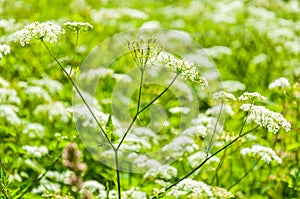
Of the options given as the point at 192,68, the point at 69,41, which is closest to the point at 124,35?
the point at 69,41

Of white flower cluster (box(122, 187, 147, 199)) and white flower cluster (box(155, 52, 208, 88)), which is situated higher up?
white flower cluster (box(155, 52, 208, 88))

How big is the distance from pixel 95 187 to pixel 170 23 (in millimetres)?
5796

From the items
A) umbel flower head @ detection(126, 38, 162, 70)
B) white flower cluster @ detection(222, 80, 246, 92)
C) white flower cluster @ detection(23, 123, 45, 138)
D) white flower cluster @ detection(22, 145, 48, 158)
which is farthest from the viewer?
white flower cluster @ detection(222, 80, 246, 92)

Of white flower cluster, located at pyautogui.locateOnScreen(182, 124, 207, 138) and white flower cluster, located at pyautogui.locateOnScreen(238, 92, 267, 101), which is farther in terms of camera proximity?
white flower cluster, located at pyautogui.locateOnScreen(182, 124, 207, 138)

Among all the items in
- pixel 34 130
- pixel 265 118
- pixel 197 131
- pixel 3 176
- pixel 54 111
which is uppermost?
pixel 54 111

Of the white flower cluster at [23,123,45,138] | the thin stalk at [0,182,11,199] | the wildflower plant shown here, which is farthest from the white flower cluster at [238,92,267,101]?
the white flower cluster at [23,123,45,138]

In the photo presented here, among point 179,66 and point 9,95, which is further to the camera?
point 9,95

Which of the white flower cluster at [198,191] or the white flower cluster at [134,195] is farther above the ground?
the white flower cluster at [134,195]

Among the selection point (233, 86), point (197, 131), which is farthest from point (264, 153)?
point (233, 86)

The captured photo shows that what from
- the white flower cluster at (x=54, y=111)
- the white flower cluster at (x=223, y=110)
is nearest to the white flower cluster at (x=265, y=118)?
the white flower cluster at (x=223, y=110)

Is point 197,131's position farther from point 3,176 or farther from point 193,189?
point 3,176

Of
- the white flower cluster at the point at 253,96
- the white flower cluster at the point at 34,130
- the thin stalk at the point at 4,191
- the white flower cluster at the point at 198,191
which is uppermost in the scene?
the white flower cluster at the point at 34,130

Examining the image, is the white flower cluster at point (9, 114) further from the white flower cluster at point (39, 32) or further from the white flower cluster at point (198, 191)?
the white flower cluster at point (198, 191)

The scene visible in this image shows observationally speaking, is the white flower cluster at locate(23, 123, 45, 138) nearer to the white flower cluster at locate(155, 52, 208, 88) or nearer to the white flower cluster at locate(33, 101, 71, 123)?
the white flower cluster at locate(33, 101, 71, 123)
